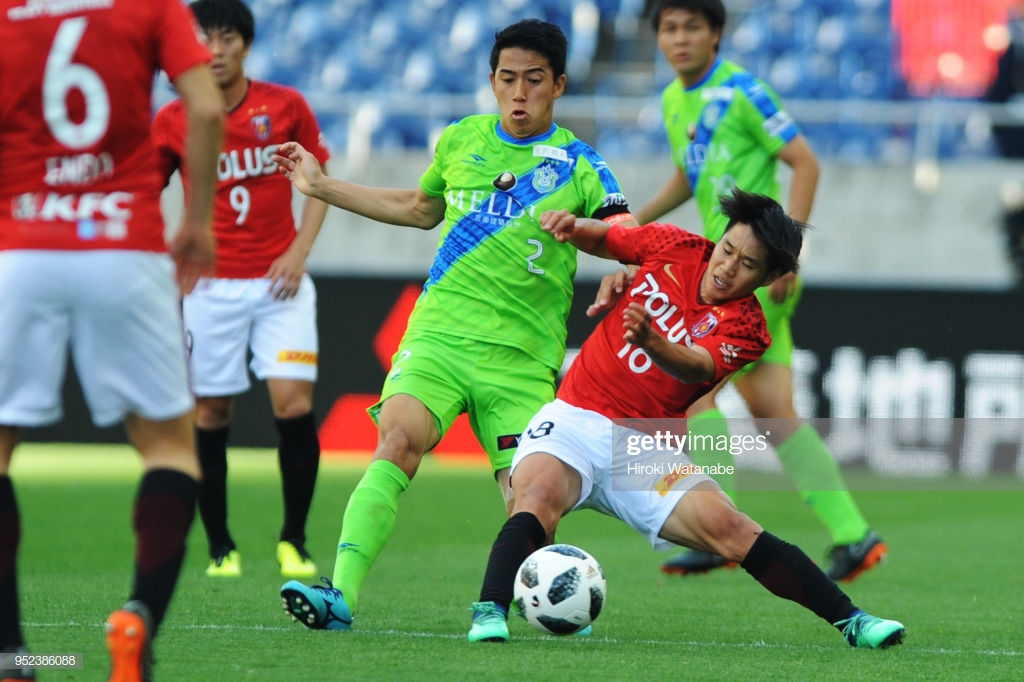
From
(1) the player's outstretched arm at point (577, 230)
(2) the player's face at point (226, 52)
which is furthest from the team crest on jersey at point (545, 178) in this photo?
(2) the player's face at point (226, 52)

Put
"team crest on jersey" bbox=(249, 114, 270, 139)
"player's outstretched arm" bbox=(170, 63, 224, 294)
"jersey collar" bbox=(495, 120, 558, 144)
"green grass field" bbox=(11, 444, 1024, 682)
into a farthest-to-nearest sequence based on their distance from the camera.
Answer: "team crest on jersey" bbox=(249, 114, 270, 139), "jersey collar" bbox=(495, 120, 558, 144), "green grass field" bbox=(11, 444, 1024, 682), "player's outstretched arm" bbox=(170, 63, 224, 294)

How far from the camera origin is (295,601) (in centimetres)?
491

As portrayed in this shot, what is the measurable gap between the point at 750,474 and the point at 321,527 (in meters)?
4.97

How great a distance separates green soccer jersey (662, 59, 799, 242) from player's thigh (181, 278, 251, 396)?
7.45 ft

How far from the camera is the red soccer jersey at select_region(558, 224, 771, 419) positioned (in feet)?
16.8

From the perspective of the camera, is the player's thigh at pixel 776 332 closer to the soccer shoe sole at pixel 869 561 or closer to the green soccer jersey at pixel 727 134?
the green soccer jersey at pixel 727 134

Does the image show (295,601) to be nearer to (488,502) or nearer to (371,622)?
(371,622)

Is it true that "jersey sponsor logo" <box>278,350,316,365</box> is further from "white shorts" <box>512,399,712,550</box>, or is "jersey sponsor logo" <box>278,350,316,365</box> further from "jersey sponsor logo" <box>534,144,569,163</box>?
"white shorts" <box>512,399,712,550</box>

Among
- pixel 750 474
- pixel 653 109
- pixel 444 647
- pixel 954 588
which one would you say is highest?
pixel 653 109

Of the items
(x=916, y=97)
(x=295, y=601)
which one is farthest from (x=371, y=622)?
(x=916, y=97)

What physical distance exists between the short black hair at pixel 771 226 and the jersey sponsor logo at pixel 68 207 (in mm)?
2187

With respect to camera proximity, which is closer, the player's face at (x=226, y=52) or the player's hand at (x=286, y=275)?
the player's face at (x=226, y=52)

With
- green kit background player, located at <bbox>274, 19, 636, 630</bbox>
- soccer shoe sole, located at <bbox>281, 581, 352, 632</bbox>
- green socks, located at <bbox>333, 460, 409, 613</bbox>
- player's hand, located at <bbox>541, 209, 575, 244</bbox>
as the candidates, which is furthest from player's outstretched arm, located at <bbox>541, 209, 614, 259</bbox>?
soccer shoe sole, located at <bbox>281, 581, 352, 632</bbox>

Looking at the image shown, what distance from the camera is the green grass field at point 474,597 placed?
4523 mm
